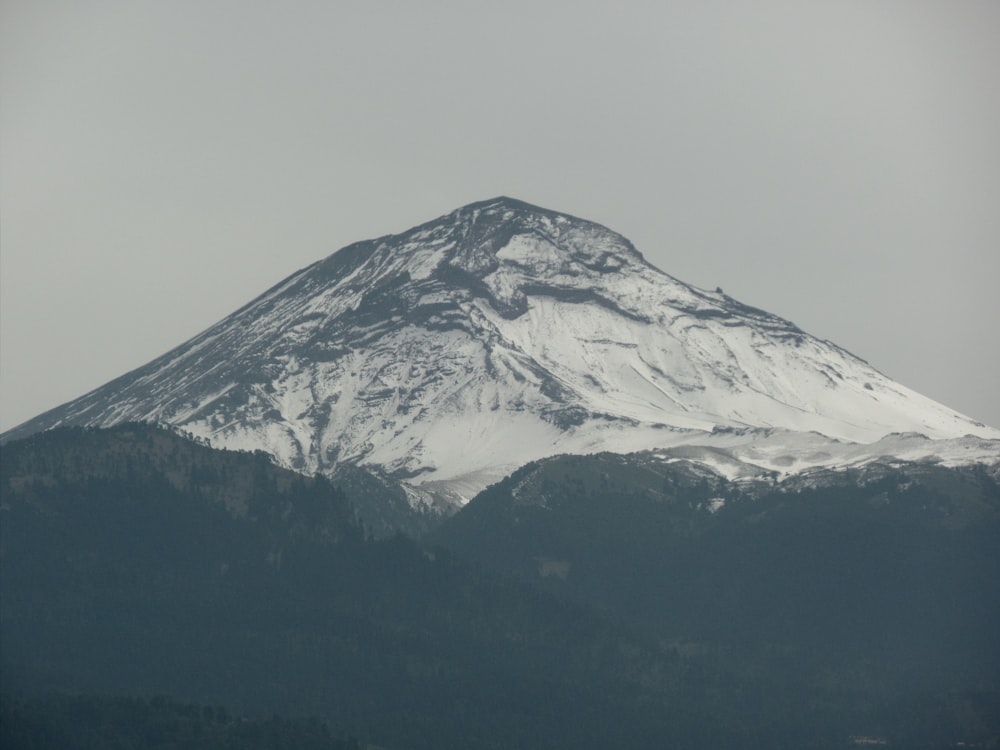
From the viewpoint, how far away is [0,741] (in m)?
195
